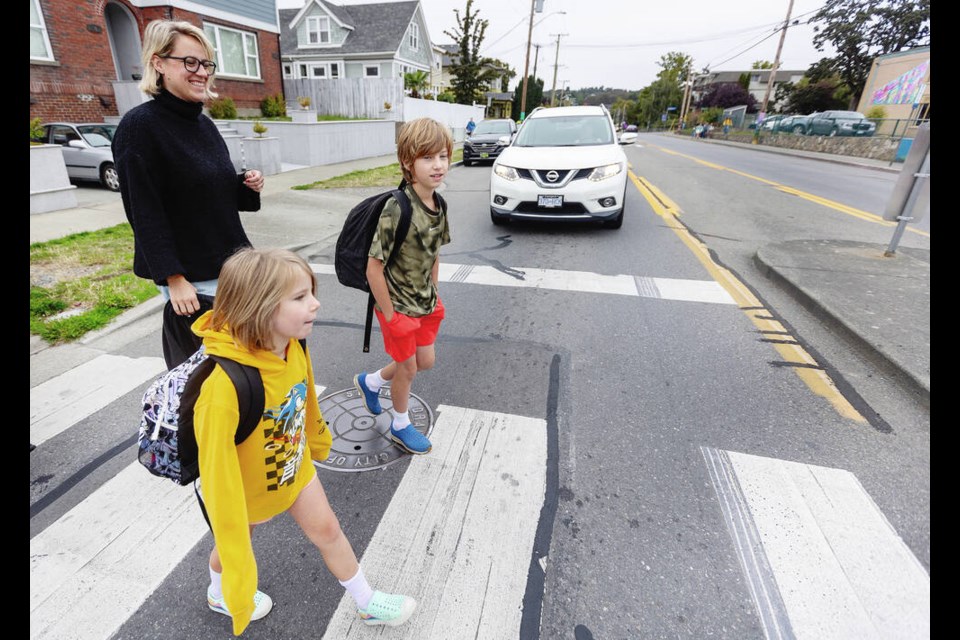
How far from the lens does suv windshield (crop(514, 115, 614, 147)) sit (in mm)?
8008

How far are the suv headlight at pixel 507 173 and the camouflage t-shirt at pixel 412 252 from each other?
16.6 feet

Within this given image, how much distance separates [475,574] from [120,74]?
18.9m

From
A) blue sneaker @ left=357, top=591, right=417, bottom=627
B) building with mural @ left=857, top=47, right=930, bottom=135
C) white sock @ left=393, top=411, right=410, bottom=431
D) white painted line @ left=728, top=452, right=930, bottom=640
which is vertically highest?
building with mural @ left=857, top=47, right=930, bottom=135

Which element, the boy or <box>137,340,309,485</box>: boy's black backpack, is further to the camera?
the boy

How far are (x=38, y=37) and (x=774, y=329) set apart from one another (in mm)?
16683

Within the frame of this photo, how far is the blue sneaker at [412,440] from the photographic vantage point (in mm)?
2656

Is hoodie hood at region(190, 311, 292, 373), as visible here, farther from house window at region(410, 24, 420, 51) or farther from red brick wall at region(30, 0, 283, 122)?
house window at region(410, 24, 420, 51)

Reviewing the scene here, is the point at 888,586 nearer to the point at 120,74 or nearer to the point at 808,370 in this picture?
the point at 808,370

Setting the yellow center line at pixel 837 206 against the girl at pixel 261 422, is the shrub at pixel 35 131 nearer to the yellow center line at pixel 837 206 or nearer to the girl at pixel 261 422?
the girl at pixel 261 422

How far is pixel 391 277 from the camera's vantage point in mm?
2393

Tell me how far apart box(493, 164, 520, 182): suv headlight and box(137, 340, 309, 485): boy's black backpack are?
21.0 feet

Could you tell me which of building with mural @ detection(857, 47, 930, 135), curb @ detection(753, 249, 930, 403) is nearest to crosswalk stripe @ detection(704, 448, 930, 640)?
curb @ detection(753, 249, 930, 403)

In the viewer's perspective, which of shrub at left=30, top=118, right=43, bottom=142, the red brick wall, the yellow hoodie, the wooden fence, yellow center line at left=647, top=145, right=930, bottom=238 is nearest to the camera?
the yellow hoodie

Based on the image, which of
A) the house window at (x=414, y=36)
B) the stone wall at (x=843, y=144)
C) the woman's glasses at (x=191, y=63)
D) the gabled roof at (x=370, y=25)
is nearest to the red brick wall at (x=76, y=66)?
the woman's glasses at (x=191, y=63)
